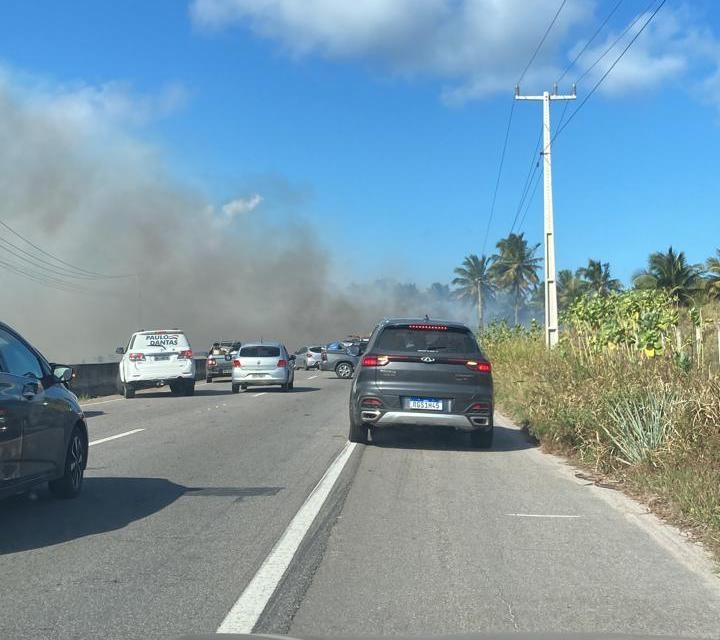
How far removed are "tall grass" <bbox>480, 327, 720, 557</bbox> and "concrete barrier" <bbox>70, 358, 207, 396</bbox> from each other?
1505 centimetres

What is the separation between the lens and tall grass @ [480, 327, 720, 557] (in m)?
7.53

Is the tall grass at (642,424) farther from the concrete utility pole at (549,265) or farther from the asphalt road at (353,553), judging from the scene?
the concrete utility pole at (549,265)

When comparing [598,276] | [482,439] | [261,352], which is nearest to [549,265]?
[261,352]

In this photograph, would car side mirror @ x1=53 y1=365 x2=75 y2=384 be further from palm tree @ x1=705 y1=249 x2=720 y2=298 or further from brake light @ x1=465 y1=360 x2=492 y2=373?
palm tree @ x1=705 y1=249 x2=720 y2=298

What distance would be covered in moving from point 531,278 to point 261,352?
7139 centimetres

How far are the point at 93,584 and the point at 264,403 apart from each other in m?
15.7

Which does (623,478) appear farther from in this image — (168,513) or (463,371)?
(168,513)

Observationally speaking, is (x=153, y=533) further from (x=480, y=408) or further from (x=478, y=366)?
(x=478, y=366)

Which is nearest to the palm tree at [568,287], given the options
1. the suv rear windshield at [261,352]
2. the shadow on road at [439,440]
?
the suv rear windshield at [261,352]

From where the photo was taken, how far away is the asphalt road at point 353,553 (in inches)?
185

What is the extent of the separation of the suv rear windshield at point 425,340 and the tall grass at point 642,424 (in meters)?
1.59

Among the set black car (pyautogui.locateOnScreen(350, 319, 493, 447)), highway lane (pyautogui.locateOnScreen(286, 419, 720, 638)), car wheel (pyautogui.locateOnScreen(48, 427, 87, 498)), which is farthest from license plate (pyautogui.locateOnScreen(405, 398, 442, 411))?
car wheel (pyautogui.locateOnScreen(48, 427, 87, 498))

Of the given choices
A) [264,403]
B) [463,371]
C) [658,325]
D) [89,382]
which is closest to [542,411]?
[463,371]

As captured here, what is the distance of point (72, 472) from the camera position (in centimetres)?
796
